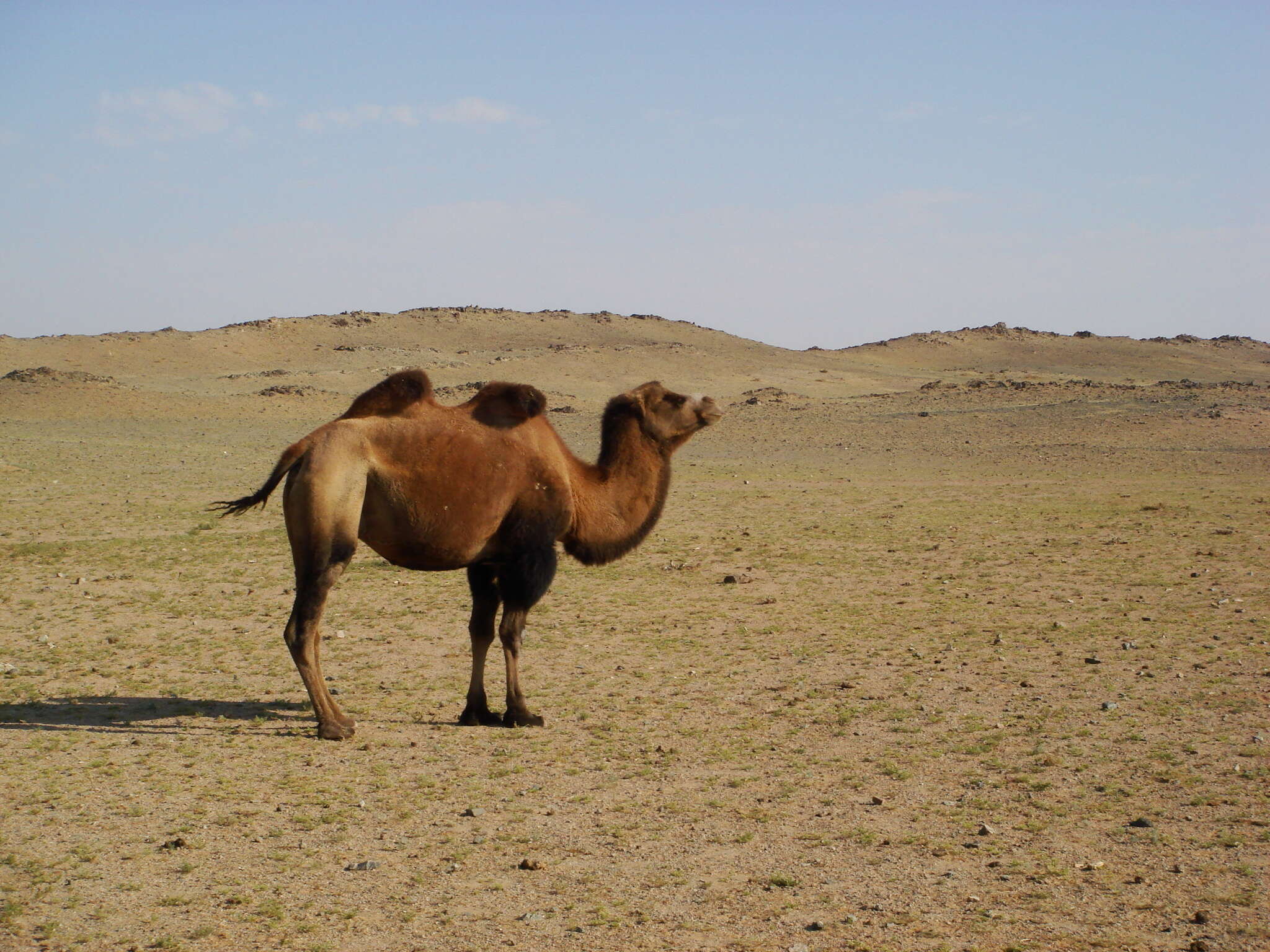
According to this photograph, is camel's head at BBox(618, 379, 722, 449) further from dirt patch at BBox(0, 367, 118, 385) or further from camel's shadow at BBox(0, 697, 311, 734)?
dirt patch at BBox(0, 367, 118, 385)

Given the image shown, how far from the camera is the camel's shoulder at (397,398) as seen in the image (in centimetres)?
807

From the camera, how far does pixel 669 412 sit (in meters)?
8.88

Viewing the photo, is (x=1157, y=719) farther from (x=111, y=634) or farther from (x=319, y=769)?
(x=111, y=634)

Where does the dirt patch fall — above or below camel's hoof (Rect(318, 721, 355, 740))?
above

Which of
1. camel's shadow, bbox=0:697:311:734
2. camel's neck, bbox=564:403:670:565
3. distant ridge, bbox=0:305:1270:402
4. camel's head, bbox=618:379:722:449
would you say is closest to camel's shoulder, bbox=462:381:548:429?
camel's neck, bbox=564:403:670:565

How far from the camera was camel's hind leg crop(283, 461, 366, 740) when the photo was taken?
24.3 ft

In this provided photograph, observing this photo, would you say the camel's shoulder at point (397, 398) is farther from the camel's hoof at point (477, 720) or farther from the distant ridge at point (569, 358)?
the distant ridge at point (569, 358)

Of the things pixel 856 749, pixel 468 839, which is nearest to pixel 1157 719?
pixel 856 749

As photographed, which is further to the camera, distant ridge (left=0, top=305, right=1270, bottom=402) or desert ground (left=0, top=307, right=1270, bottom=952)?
distant ridge (left=0, top=305, right=1270, bottom=402)

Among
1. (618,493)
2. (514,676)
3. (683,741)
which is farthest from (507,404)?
(683,741)

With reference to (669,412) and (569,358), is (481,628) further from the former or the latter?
(569,358)

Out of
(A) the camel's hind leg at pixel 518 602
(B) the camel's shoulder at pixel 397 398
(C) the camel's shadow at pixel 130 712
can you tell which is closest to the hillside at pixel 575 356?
(C) the camel's shadow at pixel 130 712

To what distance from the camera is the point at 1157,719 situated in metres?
7.88

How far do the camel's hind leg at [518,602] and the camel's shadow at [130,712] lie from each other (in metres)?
1.34
